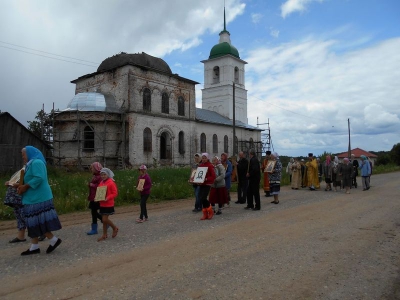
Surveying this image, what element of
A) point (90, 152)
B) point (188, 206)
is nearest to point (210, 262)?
point (188, 206)

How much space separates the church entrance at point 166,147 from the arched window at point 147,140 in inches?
90.6

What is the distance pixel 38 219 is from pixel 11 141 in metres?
20.4

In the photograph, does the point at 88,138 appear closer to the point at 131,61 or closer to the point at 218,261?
the point at 131,61

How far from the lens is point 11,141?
23.7 m

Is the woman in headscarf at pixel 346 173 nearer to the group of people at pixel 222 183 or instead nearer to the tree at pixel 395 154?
the group of people at pixel 222 183

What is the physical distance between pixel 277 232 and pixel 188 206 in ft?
17.4

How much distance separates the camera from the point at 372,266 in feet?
17.6

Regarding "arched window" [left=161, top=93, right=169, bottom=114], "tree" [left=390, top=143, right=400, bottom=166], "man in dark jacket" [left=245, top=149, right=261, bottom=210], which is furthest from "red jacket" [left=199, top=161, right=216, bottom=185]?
"tree" [left=390, top=143, right=400, bottom=166]

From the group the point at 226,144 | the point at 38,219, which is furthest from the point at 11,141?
the point at 226,144

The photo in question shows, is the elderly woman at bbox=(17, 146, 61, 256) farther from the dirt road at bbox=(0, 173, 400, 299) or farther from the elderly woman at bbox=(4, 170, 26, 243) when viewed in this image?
the elderly woman at bbox=(4, 170, 26, 243)

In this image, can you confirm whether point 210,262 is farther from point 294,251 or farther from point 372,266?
point 372,266

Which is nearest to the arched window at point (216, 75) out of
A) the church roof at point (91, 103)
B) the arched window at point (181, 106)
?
the arched window at point (181, 106)

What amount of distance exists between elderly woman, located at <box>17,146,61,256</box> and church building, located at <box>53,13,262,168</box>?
2206 cm

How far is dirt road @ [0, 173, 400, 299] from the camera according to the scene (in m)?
4.41
